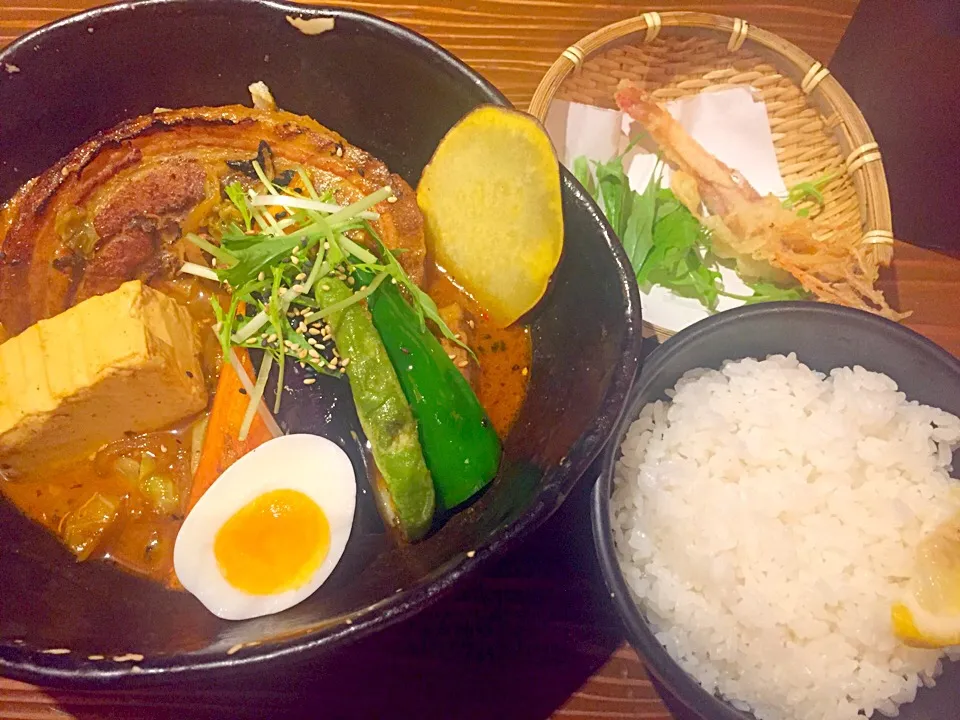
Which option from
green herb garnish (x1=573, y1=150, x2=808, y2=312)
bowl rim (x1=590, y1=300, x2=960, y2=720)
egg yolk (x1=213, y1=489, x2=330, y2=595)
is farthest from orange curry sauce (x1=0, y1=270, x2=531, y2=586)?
green herb garnish (x1=573, y1=150, x2=808, y2=312)

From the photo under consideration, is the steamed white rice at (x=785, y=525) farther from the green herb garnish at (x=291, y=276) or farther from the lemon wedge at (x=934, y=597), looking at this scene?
the green herb garnish at (x=291, y=276)

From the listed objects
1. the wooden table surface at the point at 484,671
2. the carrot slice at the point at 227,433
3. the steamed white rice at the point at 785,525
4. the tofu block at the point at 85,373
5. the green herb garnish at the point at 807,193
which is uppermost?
the green herb garnish at the point at 807,193

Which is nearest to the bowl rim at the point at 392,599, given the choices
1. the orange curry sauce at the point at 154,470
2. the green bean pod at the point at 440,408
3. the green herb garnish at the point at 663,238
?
the green bean pod at the point at 440,408

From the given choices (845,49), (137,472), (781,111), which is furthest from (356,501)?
(845,49)

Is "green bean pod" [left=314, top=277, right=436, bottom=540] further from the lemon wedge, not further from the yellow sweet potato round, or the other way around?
the lemon wedge

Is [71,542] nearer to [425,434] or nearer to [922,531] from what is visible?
A: [425,434]

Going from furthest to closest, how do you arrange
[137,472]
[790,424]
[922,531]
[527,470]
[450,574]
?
[790,424]
[922,531]
[137,472]
[527,470]
[450,574]
